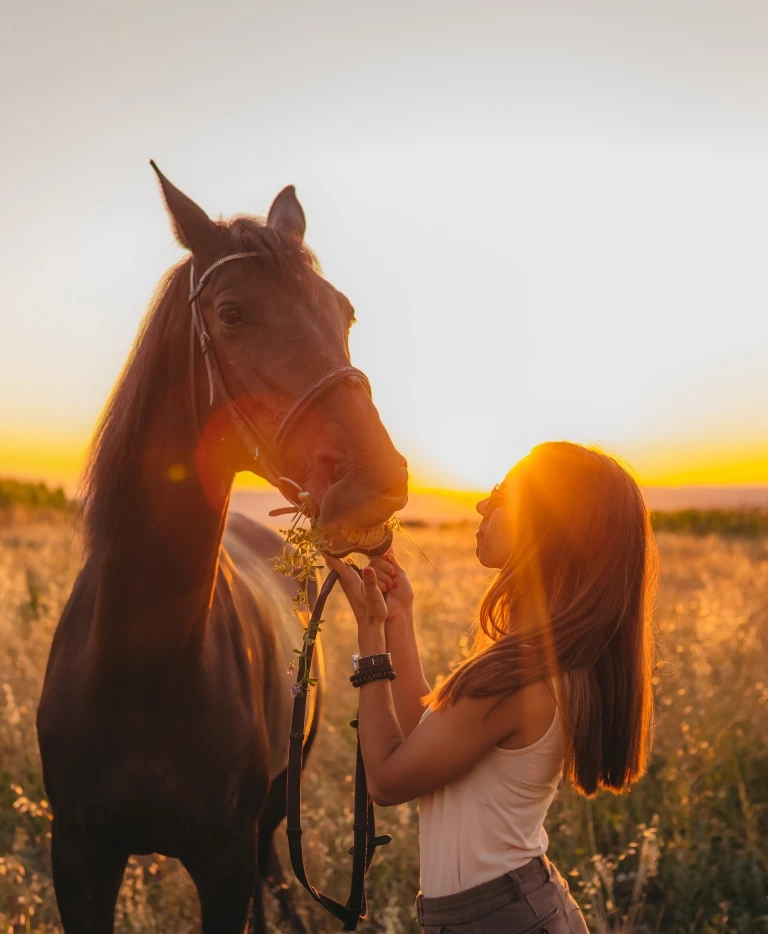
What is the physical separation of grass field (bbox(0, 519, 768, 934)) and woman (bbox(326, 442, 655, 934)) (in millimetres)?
505

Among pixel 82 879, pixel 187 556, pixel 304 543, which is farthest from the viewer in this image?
pixel 82 879

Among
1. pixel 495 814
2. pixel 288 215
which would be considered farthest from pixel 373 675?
pixel 288 215

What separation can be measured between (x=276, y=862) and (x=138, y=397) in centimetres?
287

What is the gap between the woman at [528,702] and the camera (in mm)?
1845

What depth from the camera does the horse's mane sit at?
90.9 inches

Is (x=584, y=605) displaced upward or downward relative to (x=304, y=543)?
downward

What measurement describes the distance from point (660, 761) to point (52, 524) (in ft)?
48.5

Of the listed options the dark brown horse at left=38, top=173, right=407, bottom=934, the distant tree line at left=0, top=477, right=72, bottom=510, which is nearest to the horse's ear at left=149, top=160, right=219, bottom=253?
the dark brown horse at left=38, top=173, right=407, bottom=934

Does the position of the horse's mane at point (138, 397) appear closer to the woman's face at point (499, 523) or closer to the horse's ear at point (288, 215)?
the horse's ear at point (288, 215)

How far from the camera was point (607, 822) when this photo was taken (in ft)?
13.3

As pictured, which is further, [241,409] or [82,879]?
[82,879]

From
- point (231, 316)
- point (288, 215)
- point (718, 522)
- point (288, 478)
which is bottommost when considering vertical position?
point (718, 522)

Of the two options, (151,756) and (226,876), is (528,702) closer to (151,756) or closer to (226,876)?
(151,756)

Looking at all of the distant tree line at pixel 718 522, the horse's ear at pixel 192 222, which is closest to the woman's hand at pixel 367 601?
the horse's ear at pixel 192 222
